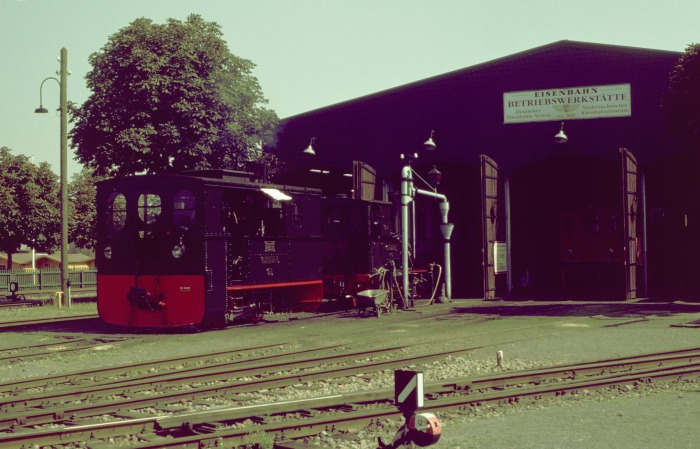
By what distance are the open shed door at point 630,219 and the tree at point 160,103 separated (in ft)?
42.4

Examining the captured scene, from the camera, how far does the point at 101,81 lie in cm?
2564

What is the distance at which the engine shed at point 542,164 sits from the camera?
25.0 m

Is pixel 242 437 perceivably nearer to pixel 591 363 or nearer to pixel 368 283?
pixel 591 363

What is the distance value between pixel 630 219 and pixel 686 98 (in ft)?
13.4

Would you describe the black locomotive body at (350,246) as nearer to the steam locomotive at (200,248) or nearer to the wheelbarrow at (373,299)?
the wheelbarrow at (373,299)

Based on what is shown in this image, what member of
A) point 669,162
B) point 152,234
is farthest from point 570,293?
point 152,234

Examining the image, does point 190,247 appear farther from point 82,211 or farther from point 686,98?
point 82,211

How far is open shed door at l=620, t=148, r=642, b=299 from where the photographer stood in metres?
23.7

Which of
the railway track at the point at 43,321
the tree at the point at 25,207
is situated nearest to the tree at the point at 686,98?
the railway track at the point at 43,321

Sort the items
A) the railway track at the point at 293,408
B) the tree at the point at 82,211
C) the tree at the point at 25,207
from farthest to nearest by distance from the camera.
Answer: the tree at the point at 82,211
the tree at the point at 25,207
the railway track at the point at 293,408

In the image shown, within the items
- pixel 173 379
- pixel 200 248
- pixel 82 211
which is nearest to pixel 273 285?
pixel 200 248

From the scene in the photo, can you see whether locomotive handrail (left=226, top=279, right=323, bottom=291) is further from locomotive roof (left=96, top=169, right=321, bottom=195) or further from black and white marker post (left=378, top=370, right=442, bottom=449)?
black and white marker post (left=378, top=370, right=442, bottom=449)

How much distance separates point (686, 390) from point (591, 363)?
1788 millimetres

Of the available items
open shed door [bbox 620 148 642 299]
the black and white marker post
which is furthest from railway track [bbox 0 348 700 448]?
open shed door [bbox 620 148 642 299]
